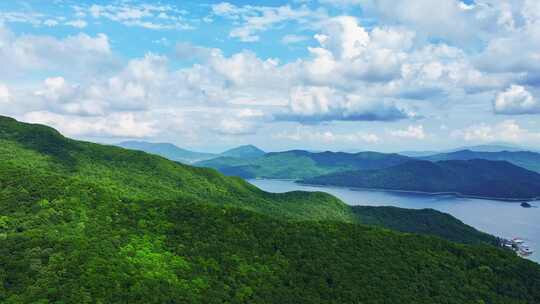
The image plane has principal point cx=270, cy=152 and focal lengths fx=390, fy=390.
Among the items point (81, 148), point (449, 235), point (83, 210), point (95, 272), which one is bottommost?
point (449, 235)

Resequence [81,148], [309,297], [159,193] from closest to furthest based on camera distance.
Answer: [309,297], [159,193], [81,148]

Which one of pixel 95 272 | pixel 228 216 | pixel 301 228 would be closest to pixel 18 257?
pixel 95 272

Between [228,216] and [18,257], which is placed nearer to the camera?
[18,257]

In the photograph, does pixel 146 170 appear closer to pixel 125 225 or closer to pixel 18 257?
pixel 125 225

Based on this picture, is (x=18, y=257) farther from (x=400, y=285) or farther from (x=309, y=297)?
(x=400, y=285)

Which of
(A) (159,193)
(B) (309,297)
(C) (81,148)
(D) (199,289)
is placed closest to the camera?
(D) (199,289)

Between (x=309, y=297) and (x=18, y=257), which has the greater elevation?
(x=18, y=257)
